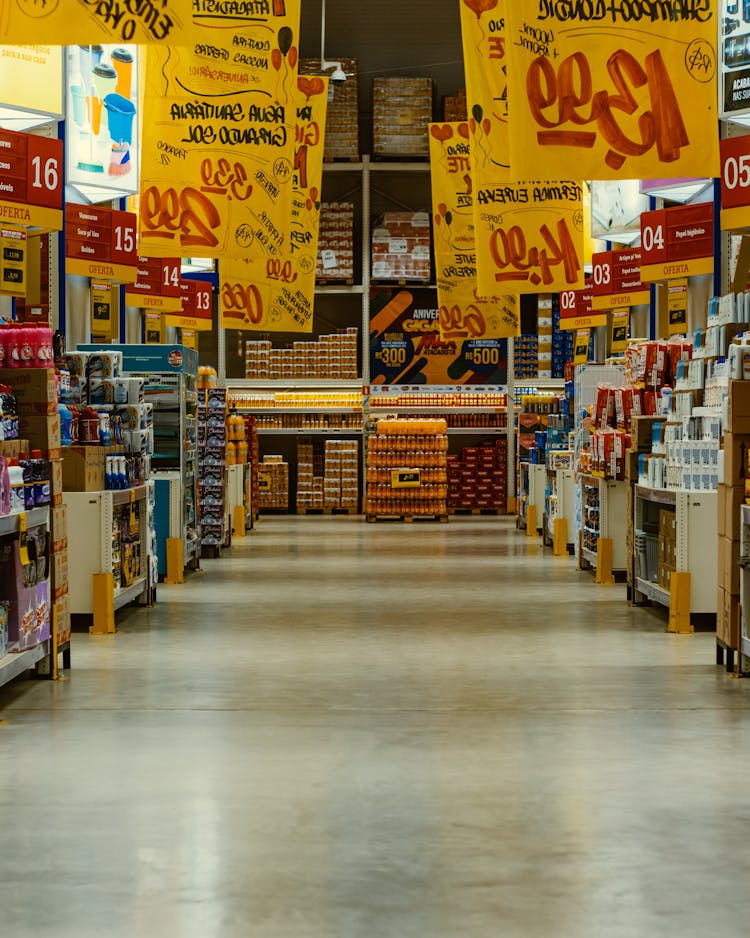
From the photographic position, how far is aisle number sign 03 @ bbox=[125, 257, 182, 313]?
635 inches

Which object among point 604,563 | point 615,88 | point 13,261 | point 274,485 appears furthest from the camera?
point 274,485

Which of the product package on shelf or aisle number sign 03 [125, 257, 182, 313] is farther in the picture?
aisle number sign 03 [125, 257, 182, 313]

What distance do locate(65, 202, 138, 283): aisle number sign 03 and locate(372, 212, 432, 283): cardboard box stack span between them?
1082 centimetres

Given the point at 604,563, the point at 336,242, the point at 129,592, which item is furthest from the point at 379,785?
the point at 336,242

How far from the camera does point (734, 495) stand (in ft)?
24.9

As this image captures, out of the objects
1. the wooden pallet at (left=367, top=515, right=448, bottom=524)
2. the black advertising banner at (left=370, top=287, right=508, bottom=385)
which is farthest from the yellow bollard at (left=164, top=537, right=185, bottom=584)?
the black advertising banner at (left=370, top=287, right=508, bottom=385)

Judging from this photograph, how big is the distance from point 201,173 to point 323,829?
802 cm

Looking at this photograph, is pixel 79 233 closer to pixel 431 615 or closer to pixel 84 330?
pixel 84 330

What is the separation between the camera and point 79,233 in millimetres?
13375

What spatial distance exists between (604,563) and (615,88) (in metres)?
4.87

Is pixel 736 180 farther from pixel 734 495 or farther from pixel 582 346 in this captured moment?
pixel 582 346

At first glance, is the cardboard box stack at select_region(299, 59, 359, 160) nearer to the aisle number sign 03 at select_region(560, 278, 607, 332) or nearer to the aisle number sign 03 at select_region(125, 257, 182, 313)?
the aisle number sign 03 at select_region(560, 278, 607, 332)

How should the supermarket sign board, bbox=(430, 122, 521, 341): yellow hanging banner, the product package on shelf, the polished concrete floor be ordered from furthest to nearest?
bbox=(430, 122, 521, 341): yellow hanging banner → the product package on shelf → the supermarket sign board → the polished concrete floor

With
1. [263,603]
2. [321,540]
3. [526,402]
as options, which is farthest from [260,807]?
[526,402]
